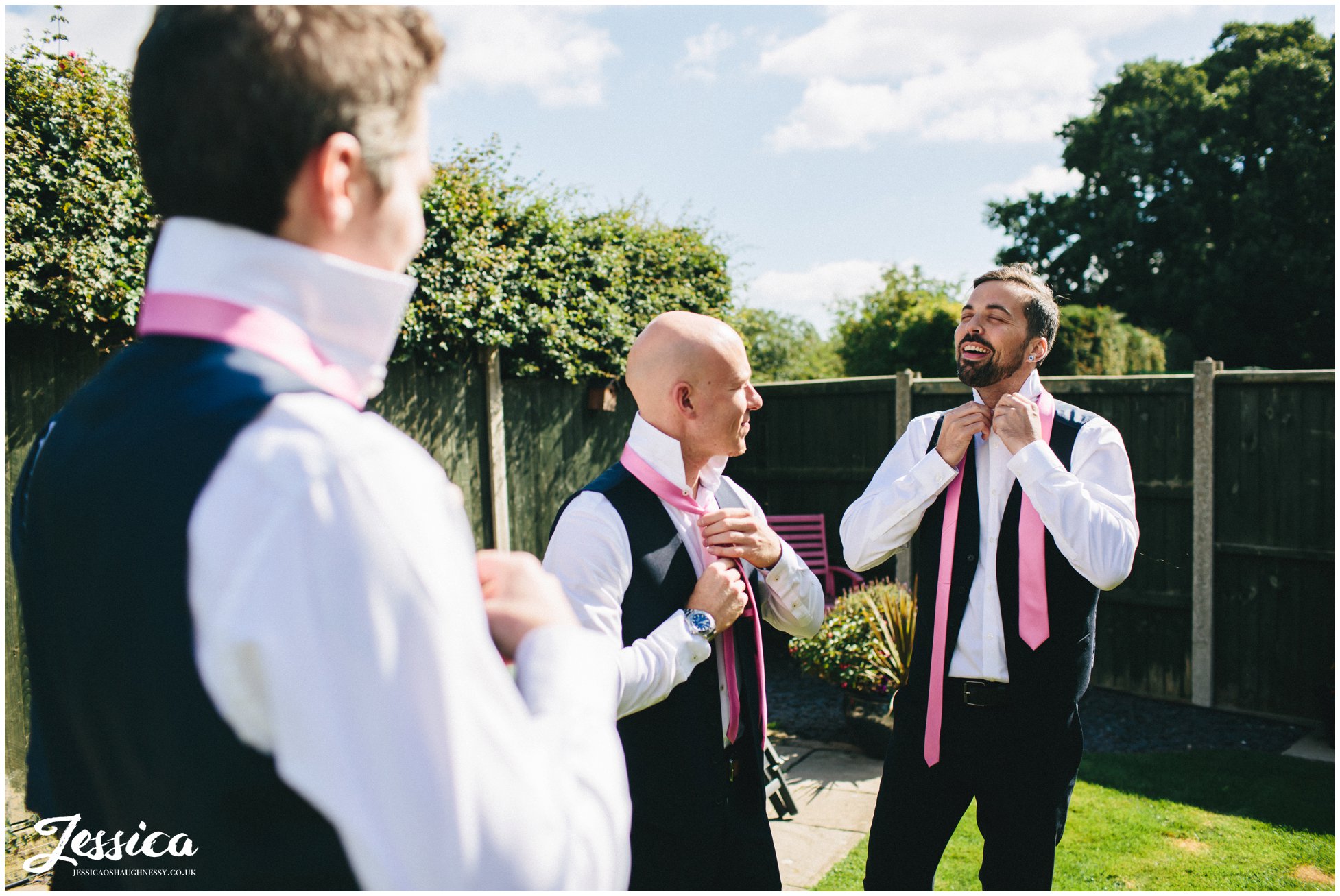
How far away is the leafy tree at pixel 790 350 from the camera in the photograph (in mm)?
12719

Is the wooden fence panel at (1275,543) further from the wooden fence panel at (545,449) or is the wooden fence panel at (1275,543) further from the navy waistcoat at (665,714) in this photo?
the navy waistcoat at (665,714)

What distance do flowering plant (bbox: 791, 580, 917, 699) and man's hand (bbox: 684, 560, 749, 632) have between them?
3193mm

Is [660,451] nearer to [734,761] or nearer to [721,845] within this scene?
[734,761]

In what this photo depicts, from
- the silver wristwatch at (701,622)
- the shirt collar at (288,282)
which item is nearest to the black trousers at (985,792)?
the silver wristwatch at (701,622)

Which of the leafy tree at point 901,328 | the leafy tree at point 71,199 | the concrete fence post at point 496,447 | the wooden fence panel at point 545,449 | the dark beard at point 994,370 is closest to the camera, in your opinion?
the dark beard at point 994,370

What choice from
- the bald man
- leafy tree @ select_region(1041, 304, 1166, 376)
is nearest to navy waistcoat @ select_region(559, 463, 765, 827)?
the bald man

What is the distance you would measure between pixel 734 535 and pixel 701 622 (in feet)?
0.72

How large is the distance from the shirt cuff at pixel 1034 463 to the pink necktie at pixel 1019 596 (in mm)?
69

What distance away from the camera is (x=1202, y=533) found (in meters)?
5.60

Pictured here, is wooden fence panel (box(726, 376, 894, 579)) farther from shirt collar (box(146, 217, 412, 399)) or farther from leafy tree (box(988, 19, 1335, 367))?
leafy tree (box(988, 19, 1335, 367))

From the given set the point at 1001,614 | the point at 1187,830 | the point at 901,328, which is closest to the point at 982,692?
the point at 1001,614

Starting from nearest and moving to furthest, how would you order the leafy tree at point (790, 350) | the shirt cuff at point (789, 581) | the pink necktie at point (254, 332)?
the pink necktie at point (254, 332)
the shirt cuff at point (789, 581)
the leafy tree at point (790, 350)

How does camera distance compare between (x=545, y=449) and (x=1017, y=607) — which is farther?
(x=545, y=449)

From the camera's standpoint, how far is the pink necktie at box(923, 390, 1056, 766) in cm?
256
